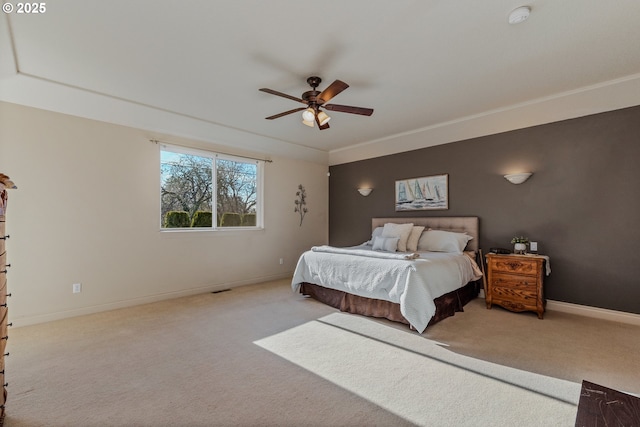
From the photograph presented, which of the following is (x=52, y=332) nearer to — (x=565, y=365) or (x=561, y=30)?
(x=565, y=365)

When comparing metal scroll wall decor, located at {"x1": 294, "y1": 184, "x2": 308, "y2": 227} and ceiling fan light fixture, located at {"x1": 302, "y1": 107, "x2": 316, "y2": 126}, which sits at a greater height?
ceiling fan light fixture, located at {"x1": 302, "y1": 107, "x2": 316, "y2": 126}

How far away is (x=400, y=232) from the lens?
4805 millimetres

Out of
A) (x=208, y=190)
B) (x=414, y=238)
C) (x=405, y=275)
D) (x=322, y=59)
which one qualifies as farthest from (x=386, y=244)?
(x=208, y=190)

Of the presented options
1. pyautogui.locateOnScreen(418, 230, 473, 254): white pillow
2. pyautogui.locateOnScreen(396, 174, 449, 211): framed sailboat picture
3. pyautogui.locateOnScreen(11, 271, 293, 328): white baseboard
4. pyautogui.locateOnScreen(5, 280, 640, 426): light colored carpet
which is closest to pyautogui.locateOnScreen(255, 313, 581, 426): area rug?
pyautogui.locateOnScreen(5, 280, 640, 426): light colored carpet

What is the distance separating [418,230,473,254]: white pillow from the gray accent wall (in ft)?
1.19

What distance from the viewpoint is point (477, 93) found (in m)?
3.55

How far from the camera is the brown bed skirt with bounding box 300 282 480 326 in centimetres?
331

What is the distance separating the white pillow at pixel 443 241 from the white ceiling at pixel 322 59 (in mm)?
1699

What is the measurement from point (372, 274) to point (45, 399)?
293cm

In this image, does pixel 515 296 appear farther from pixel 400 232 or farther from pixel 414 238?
pixel 400 232

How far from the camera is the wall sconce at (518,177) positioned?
397cm

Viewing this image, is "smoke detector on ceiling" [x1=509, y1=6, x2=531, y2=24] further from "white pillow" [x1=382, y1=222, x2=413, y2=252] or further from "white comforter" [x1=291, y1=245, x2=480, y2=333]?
"white pillow" [x1=382, y1=222, x2=413, y2=252]

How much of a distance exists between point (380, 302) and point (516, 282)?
1748 mm

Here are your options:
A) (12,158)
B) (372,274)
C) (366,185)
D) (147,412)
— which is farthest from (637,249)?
(12,158)
